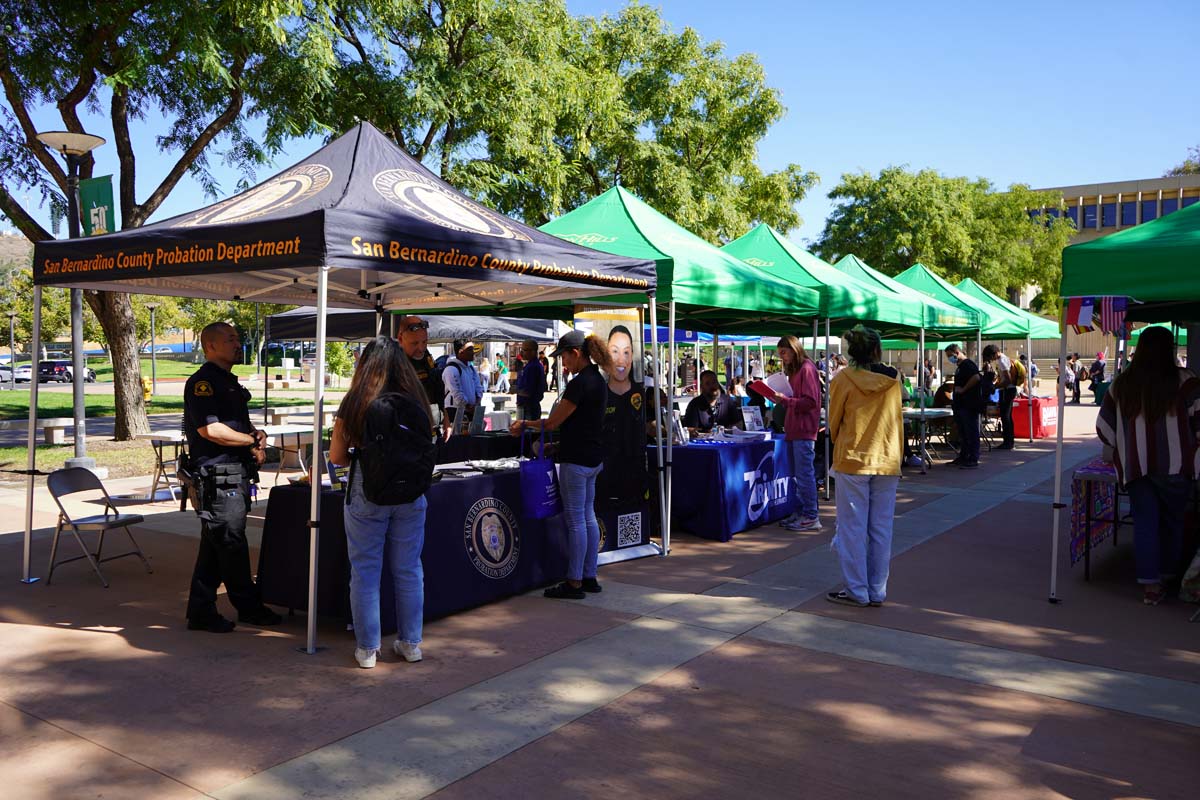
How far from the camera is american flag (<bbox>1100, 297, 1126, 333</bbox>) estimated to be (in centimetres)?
970

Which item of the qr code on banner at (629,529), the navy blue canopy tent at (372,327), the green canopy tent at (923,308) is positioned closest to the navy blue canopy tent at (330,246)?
the qr code on banner at (629,529)

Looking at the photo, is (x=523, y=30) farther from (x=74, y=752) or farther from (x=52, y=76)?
(x=74, y=752)

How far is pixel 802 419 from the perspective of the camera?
8.38 m

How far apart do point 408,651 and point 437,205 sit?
10.1 ft

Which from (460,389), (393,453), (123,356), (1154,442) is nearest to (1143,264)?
(1154,442)

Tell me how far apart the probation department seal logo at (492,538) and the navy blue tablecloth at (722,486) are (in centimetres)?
242

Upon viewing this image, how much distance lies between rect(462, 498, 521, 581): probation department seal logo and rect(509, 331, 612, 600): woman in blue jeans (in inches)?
14.3

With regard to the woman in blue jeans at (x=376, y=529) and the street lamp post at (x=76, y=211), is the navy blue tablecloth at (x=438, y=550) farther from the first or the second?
the street lamp post at (x=76, y=211)

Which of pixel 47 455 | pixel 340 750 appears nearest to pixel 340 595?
pixel 340 750

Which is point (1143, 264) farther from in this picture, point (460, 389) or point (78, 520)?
point (460, 389)

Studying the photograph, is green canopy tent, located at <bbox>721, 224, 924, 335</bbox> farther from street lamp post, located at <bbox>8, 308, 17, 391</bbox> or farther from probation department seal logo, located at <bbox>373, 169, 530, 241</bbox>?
street lamp post, located at <bbox>8, 308, 17, 391</bbox>

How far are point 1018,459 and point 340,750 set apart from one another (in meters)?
13.5

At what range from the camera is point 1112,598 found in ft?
20.3

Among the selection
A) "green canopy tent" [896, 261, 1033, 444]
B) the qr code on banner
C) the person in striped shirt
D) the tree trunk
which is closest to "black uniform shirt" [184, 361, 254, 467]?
the qr code on banner
